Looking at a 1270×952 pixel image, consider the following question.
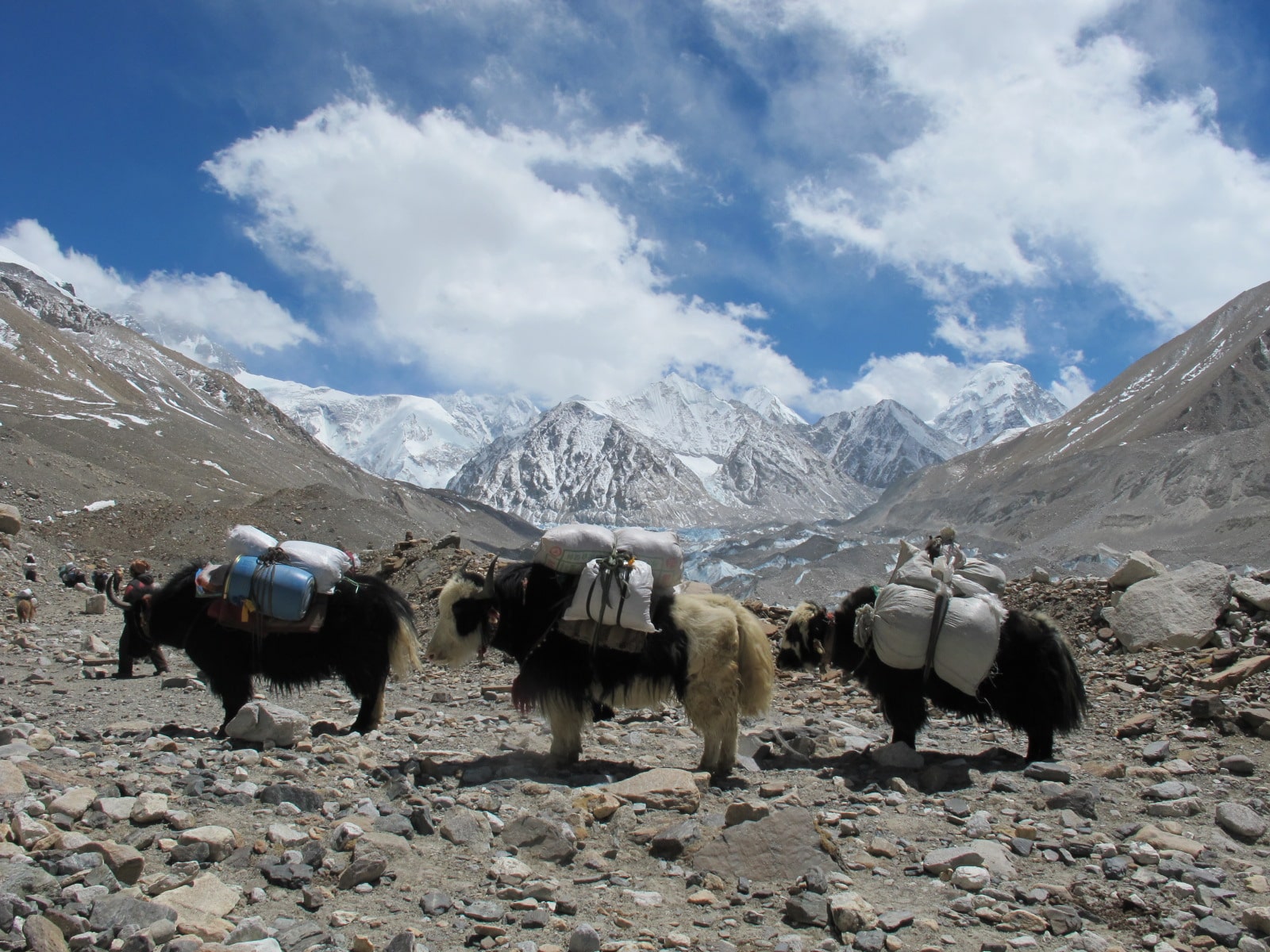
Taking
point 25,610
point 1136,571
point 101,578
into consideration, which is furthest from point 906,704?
point 101,578

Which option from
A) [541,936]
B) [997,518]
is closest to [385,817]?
[541,936]

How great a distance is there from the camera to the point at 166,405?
109m

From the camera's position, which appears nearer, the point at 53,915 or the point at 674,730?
the point at 53,915

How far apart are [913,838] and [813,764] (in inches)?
60.6

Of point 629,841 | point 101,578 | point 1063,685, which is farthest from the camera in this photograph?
point 101,578

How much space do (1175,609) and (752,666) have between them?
485 centimetres

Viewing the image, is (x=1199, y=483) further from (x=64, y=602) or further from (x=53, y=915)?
(x=53, y=915)

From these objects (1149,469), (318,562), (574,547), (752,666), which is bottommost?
(752,666)

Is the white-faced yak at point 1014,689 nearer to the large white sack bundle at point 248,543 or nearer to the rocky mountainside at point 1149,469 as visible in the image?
the large white sack bundle at point 248,543

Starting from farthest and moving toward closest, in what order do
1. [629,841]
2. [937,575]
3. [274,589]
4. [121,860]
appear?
[274,589], [937,575], [629,841], [121,860]

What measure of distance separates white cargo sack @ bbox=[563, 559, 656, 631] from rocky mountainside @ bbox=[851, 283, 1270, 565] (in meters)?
48.0

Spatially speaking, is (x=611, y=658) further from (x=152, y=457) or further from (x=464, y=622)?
(x=152, y=457)

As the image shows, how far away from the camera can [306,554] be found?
6145 mm

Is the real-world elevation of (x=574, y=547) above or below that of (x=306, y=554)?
above
